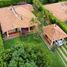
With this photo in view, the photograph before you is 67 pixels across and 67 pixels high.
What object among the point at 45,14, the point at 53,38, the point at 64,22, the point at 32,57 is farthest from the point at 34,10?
the point at 32,57

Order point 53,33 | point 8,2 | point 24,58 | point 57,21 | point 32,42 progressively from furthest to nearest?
1. point 8,2
2. point 57,21
3. point 32,42
4. point 53,33
5. point 24,58

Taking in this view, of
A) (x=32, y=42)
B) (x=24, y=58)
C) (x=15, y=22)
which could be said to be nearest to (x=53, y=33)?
(x=32, y=42)

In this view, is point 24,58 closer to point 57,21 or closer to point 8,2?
point 57,21

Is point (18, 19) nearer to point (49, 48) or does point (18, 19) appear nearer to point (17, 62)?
point (49, 48)

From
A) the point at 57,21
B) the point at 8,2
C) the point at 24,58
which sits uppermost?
the point at 24,58

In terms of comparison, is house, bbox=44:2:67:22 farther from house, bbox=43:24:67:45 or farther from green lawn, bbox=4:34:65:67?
green lawn, bbox=4:34:65:67

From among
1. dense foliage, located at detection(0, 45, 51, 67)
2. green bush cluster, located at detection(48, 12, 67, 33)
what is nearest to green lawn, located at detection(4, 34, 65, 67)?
green bush cluster, located at detection(48, 12, 67, 33)

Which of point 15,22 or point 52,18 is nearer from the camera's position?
point 15,22
